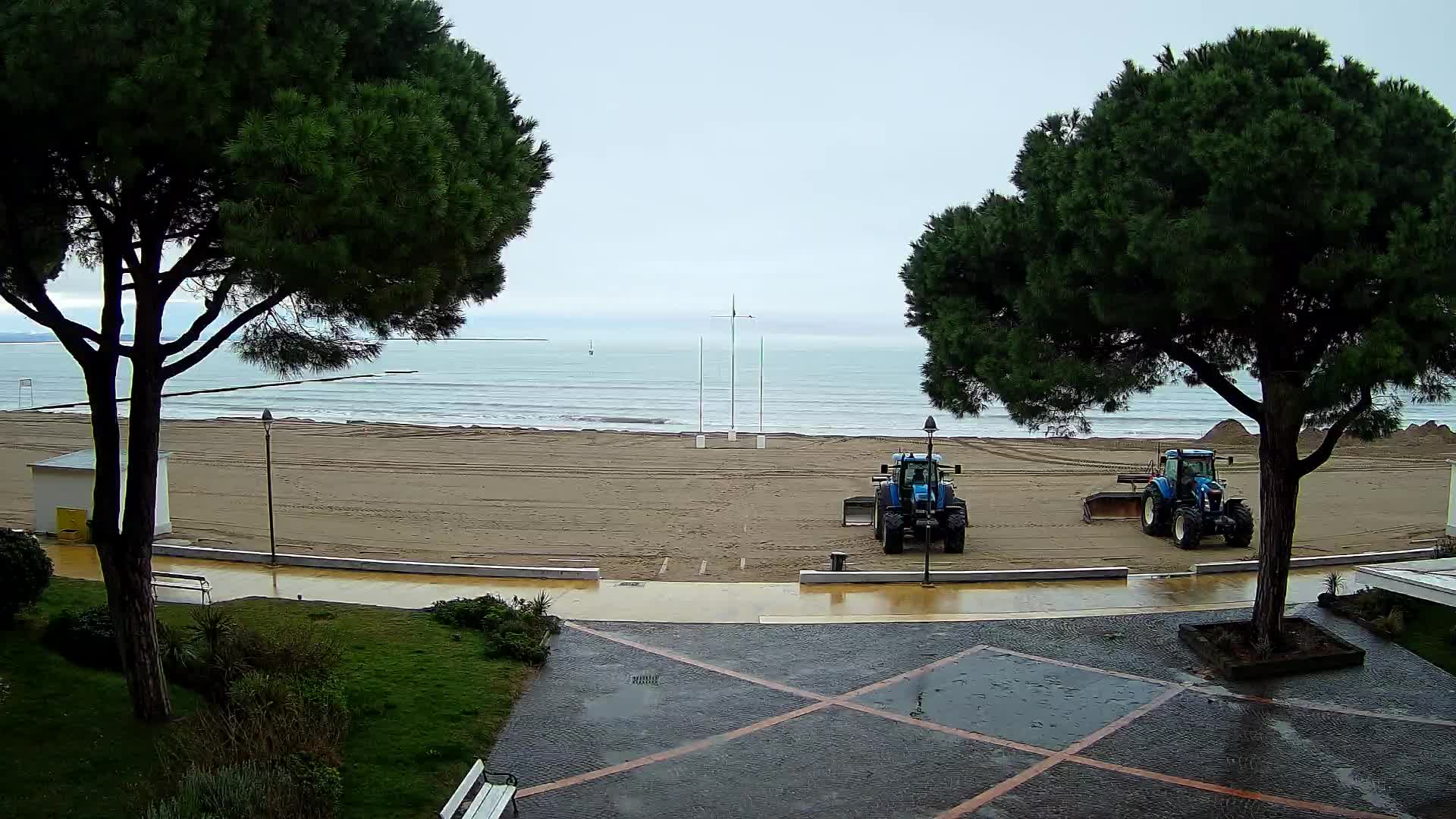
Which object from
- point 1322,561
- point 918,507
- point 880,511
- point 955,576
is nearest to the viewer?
point 955,576

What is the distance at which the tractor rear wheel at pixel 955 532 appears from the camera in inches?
730

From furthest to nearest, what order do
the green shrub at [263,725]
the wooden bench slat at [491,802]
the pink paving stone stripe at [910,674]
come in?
the pink paving stone stripe at [910,674] → the green shrub at [263,725] → the wooden bench slat at [491,802]

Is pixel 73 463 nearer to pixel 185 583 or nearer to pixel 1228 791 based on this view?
pixel 185 583

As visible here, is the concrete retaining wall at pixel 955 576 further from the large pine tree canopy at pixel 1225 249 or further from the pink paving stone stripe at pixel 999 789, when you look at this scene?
the pink paving stone stripe at pixel 999 789

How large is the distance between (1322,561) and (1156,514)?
179 inches

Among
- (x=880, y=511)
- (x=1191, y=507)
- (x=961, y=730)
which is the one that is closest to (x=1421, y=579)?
(x=961, y=730)

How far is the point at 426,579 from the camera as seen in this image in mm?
14891

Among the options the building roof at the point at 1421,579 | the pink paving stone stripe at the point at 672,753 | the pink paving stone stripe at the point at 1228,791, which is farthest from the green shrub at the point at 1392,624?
the pink paving stone stripe at the point at 672,753

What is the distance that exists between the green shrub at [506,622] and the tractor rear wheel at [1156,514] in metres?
13.8

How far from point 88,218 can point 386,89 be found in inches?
119

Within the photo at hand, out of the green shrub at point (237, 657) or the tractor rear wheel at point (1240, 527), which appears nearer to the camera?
the green shrub at point (237, 657)

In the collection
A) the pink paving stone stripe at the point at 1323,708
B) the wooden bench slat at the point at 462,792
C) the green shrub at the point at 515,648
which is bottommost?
the pink paving stone stripe at the point at 1323,708

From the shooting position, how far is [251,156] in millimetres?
6262

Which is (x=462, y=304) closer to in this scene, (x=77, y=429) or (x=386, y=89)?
(x=386, y=89)
